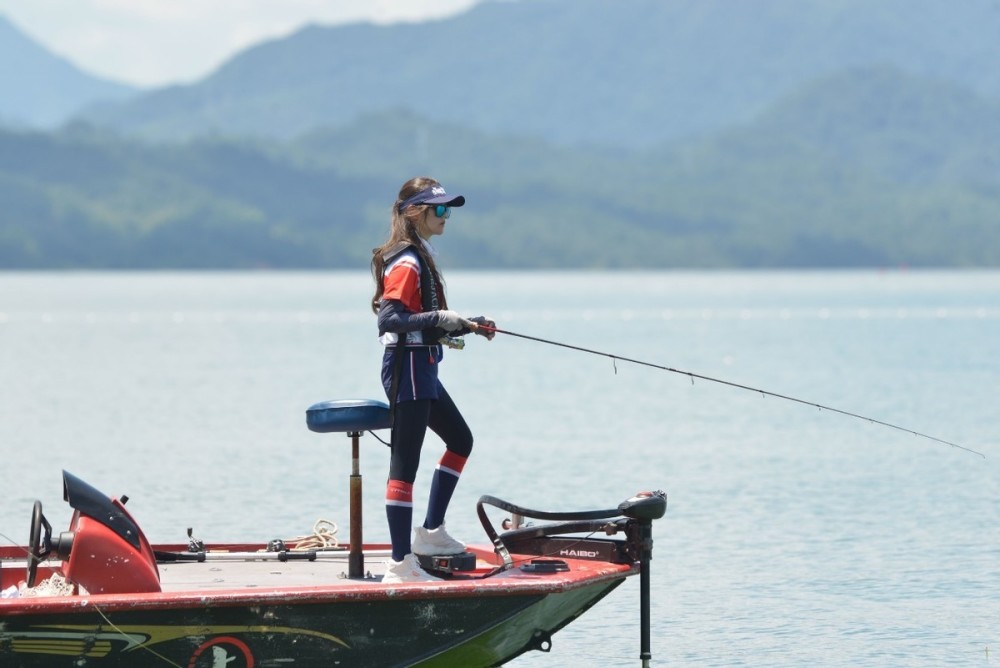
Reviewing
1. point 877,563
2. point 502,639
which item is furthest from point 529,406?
point 502,639

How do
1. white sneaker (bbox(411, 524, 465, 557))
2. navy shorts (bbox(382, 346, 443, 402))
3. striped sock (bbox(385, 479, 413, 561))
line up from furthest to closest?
1. white sneaker (bbox(411, 524, 465, 557))
2. striped sock (bbox(385, 479, 413, 561))
3. navy shorts (bbox(382, 346, 443, 402))

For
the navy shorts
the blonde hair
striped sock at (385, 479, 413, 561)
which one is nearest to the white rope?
striped sock at (385, 479, 413, 561)

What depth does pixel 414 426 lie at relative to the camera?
933 cm

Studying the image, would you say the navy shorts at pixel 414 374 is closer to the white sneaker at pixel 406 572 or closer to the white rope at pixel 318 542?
the white sneaker at pixel 406 572

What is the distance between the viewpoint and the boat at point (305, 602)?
28.8 feet

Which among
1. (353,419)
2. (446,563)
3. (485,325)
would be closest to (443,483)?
(446,563)

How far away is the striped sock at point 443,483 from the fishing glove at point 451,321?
3.10ft

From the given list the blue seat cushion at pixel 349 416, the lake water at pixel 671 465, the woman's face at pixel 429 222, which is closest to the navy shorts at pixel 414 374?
the blue seat cushion at pixel 349 416

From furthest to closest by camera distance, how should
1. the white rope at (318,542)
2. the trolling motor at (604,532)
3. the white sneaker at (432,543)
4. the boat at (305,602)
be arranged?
the white rope at (318,542), the white sneaker at (432,543), the trolling motor at (604,532), the boat at (305,602)

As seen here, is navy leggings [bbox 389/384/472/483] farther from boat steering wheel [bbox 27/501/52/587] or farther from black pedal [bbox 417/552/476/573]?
boat steering wheel [bbox 27/501/52/587]

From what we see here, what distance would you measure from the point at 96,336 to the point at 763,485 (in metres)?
50.4

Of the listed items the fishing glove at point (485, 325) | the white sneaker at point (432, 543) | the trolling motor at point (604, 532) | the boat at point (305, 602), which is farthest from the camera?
the white sneaker at point (432, 543)

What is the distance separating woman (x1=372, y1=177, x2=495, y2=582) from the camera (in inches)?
363

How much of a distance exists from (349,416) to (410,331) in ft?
1.92
